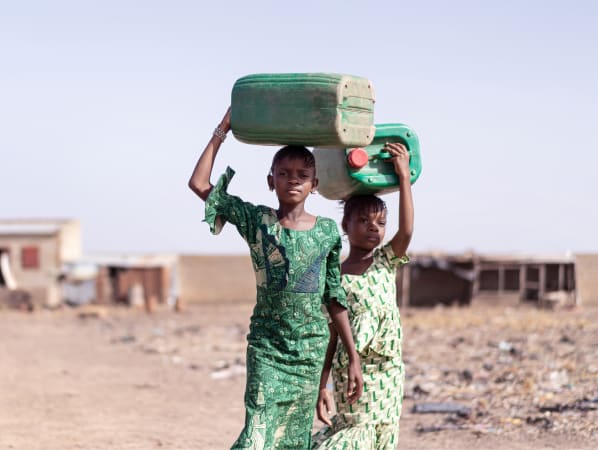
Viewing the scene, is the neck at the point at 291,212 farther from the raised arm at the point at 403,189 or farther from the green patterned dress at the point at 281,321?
the raised arm at the point at 403,189

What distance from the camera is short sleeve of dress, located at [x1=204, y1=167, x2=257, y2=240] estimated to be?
12.8 ft

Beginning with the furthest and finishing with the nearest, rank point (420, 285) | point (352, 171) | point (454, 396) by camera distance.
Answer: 1. point (420, 285)
2. point (454, 396)
3. point (352, 171)

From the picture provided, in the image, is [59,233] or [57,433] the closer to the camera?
[57,433]

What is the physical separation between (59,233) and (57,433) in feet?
80.7

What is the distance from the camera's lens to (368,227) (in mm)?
4457

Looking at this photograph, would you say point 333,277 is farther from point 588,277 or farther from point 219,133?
point 588,277

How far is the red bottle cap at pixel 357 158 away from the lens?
4227mm

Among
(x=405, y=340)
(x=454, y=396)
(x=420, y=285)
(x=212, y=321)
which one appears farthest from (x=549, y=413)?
(x=420, y=285)

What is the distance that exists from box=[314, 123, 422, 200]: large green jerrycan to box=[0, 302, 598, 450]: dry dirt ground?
10.9ft

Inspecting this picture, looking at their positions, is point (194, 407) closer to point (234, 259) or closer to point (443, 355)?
point (443, 355)

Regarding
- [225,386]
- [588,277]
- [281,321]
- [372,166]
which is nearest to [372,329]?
[281,321]

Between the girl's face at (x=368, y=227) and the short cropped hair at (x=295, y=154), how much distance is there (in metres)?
0.62

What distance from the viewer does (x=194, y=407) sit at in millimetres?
9820

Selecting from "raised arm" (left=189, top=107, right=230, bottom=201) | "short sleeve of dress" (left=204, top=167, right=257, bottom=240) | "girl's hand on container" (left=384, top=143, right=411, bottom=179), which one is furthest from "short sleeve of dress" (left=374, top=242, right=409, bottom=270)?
"raised arm" (left=189, top=107, right=230, bottom=201)
